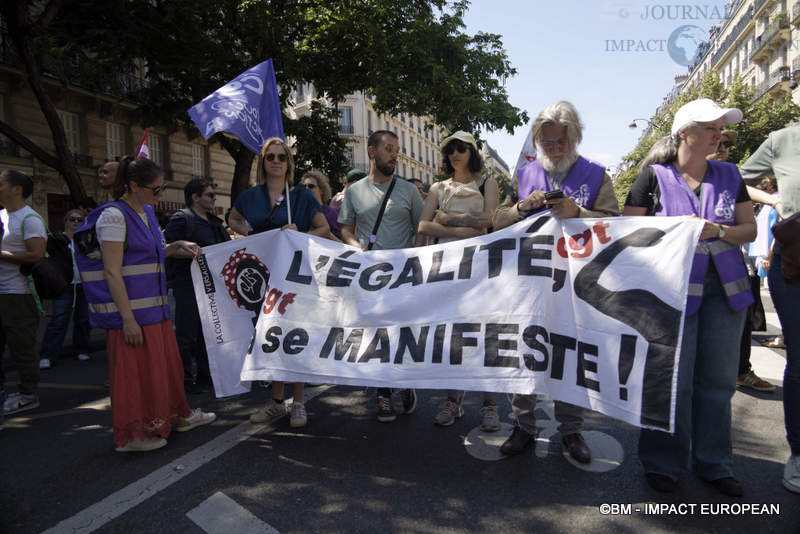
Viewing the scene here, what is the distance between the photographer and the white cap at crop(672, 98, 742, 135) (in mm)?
2652

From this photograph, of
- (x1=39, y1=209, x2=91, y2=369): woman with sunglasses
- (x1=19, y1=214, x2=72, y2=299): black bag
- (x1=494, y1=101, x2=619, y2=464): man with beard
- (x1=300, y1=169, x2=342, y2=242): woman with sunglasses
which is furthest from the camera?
(x1=300, y1=169, x2=342, y2=242): woman with sunglasses

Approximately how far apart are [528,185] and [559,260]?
0.55 metres

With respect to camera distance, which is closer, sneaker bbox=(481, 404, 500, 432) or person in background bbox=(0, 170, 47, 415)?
sneaker bbox=(481, 404, 500, 432)

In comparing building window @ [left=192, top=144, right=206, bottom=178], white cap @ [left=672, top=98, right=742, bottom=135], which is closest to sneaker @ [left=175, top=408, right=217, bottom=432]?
white cap @ [left=672, top=98, right=742, bottom=135]

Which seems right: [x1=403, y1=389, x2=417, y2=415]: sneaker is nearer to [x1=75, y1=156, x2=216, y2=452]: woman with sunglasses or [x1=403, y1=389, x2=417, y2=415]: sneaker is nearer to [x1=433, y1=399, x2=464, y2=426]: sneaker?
[x1=433, y1=399, x2=464, y2=426]: sneaker

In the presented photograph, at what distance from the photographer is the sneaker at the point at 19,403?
4.42 metres

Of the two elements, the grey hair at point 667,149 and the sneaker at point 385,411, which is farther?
the sneaker at point 385,411

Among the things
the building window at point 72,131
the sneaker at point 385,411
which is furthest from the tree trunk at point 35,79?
the building window at point 72,131

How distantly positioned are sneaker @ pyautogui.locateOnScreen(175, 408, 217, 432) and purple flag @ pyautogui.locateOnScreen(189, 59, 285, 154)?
2066mm

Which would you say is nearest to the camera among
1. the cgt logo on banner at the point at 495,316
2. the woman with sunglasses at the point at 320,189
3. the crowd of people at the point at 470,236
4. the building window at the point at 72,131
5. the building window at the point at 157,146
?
the cgt logo on banner at the point at 495,316

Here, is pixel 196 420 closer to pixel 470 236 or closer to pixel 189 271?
pixel 189 271

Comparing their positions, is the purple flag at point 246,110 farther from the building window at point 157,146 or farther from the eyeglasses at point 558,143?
the building window at point 157,146

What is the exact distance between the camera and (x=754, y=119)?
81.9 ft

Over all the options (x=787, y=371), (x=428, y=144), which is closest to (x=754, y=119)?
(x=787, y=371)
